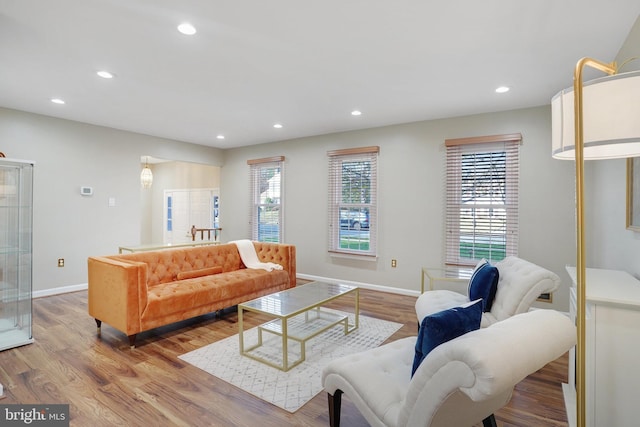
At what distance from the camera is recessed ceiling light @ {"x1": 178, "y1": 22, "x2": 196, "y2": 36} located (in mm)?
2273

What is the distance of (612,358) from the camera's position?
1577 millimetres

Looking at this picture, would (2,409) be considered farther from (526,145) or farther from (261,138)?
(526,145)

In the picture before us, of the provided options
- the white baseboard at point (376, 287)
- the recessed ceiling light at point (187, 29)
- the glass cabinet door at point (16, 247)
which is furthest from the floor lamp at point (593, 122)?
the glass cabinet door at point (16, 247)

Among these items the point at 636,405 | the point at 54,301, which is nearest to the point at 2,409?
the point at 54,301

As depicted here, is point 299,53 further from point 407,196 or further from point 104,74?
point 407,196

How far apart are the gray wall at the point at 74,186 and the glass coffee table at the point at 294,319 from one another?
3420 millimetres

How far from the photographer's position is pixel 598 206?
329cm

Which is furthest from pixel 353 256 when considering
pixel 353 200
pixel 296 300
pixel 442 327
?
pixel 442 327

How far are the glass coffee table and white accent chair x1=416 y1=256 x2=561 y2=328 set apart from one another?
2.90 ft

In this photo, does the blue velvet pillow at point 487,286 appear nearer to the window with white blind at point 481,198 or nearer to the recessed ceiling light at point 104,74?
the window with white blind at point 481,198

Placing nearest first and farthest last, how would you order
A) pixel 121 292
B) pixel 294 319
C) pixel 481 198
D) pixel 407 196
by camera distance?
pixel 121 292 < pixel 294 319 < pixel 481 198 < pixel 407 196

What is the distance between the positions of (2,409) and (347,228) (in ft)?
13.8

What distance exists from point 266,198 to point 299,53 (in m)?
3.84

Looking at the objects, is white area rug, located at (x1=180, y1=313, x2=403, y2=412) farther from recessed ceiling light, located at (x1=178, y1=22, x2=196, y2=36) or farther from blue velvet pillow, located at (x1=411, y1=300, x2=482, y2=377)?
recessed ceiling light, located at (x1=178, y1=22, x2=196, y2=36)
